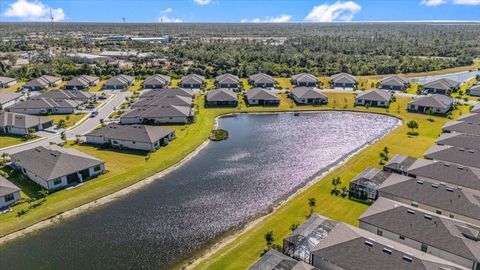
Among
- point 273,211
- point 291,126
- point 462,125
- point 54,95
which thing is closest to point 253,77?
point 291,126

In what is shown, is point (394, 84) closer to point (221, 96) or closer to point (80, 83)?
point (221, 96)

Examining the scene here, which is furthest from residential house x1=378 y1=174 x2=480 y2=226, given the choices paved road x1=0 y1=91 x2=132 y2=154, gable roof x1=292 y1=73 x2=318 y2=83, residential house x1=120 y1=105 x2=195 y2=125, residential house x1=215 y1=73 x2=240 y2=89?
residential house x1=215 y1=73 x2=240 y2=89

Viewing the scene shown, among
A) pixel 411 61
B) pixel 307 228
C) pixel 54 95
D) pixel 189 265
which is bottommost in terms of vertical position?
pixel 189 265

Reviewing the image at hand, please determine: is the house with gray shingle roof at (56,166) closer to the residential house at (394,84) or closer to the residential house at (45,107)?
the residential house at (45,107)

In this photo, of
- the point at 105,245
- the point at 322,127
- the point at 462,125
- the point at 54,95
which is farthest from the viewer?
the point at 54,95

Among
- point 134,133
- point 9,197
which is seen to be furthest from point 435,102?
point 9,197

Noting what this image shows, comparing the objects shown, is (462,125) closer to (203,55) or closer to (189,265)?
(189,265)

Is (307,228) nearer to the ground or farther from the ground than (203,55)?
nearer to the ground
